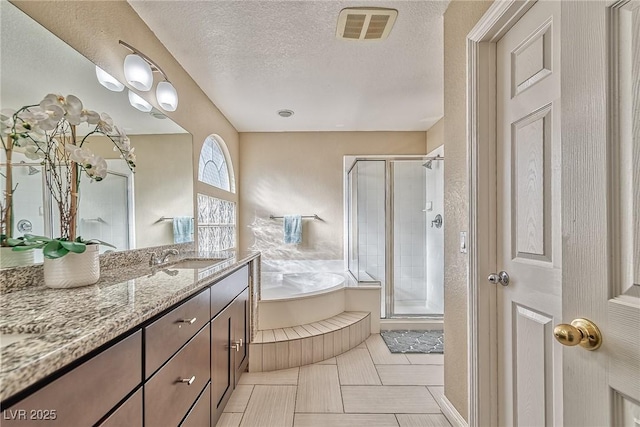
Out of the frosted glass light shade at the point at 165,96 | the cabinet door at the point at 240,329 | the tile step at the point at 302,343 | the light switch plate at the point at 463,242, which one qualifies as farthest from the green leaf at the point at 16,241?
the light switch plate at the point at 463,242

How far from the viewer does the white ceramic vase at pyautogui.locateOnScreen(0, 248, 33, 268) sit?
3.51 feet

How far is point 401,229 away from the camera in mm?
3684

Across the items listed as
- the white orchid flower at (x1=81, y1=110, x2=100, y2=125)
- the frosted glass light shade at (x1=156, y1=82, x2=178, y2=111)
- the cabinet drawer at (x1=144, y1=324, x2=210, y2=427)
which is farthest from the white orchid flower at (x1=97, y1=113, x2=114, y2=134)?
the cabinet drawer at (x1=144, y1=324, x2=210, y2=427)

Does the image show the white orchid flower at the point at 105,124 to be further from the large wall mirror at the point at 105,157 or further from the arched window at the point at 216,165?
the arched window at the point at 216,165

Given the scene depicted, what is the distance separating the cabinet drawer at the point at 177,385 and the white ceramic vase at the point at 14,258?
652mm

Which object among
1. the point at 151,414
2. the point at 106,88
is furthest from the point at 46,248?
the point at 106,88

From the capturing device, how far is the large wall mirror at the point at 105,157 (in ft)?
3.68

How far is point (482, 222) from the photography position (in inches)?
55.3

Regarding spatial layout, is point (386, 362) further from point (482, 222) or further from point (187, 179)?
point (187, 179)

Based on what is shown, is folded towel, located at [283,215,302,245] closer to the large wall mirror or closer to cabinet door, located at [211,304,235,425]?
the large wall mirror

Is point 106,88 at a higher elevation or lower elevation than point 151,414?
higher

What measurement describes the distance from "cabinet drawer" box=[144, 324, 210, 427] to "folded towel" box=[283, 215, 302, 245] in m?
2.52

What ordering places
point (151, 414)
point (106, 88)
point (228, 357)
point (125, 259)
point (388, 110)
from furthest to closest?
point (388, 110)
point (228, 357)
point (125, 259)
point (106, 88)
point (151, 414)

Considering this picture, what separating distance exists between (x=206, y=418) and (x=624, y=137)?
72.2 inches
